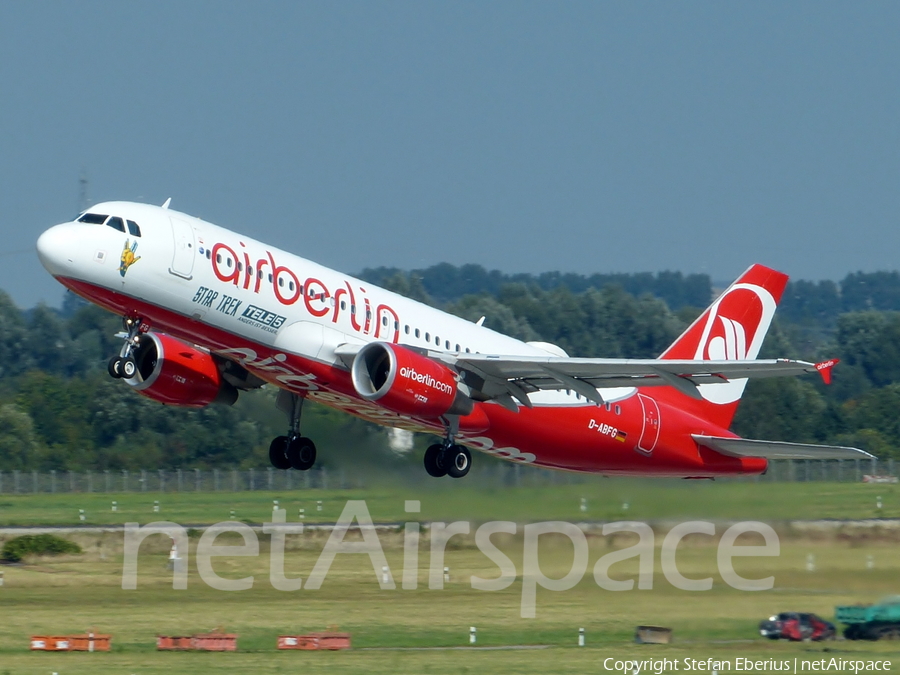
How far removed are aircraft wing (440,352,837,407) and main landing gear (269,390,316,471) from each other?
15.5 feet

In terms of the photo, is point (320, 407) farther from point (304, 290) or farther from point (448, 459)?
point (304, 290)

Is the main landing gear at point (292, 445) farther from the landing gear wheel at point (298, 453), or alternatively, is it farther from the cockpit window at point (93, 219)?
the cockpit window at point (93, 219)

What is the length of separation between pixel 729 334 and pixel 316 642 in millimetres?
14791

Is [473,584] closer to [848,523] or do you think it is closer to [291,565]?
[291,565]

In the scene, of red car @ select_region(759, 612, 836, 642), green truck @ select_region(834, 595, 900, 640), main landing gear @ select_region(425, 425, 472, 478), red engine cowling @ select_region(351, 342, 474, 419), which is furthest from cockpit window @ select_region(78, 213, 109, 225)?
green truck @ select_region(834, 595, 900, 640)

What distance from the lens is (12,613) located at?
41.8 metres

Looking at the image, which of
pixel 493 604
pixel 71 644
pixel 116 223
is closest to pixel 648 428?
pixel 493 604

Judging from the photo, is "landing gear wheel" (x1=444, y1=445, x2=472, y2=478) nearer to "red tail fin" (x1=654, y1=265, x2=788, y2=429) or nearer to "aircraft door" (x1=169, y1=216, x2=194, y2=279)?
"red tail fin" (x1=654, y1=265, x2=788, y2=429)

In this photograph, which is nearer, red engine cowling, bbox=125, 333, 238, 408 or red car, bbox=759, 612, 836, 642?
red car, bbox=759, 612, 836, 642

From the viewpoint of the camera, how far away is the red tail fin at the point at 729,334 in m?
41.2

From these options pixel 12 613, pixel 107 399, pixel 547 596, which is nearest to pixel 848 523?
pixel 547 596

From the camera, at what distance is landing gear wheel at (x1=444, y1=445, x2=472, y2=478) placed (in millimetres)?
35500

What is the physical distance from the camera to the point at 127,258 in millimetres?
31062

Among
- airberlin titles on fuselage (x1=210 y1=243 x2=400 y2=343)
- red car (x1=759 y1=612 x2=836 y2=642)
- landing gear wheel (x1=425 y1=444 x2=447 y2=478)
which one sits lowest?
red car (x1=759 y1=612 x2=836 y2=642)
